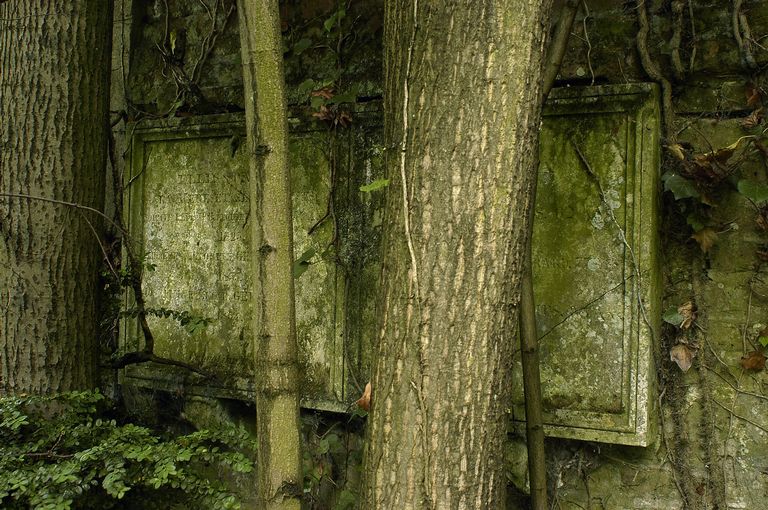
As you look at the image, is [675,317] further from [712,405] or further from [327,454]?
[327,454]

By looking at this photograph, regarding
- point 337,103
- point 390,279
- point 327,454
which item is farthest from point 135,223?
point 390,279

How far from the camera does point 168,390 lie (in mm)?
4055

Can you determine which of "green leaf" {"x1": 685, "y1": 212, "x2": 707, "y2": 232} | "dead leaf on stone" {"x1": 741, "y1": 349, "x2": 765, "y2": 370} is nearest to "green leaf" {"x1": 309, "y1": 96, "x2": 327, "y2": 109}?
"green leaf" {"x1": 685, "y1": 212, "x2": 707, "y2": 232}

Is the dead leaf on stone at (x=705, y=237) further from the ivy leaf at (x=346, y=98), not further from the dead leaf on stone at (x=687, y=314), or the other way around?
the ivy leaf at (x=346, y=98)

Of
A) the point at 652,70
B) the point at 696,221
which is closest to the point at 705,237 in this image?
the point at 696,221

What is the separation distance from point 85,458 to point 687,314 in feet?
7.76

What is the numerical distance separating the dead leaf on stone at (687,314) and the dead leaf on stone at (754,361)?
0.77ft

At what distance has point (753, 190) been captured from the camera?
2.77 meters

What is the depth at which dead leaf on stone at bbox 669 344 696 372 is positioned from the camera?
293cm

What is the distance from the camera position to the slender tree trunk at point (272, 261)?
94.0 inches

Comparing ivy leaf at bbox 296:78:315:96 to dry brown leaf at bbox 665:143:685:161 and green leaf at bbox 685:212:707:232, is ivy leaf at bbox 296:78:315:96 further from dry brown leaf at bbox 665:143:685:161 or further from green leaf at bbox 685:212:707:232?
green leaf at bbox 685:212:707:232

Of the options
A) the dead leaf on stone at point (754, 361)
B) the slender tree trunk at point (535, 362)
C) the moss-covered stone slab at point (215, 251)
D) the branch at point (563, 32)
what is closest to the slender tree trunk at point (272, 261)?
the slender tree trunk at point (535, 362)

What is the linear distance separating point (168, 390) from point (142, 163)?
1303 millimetres

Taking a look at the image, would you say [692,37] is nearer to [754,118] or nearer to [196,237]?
[754,118]
